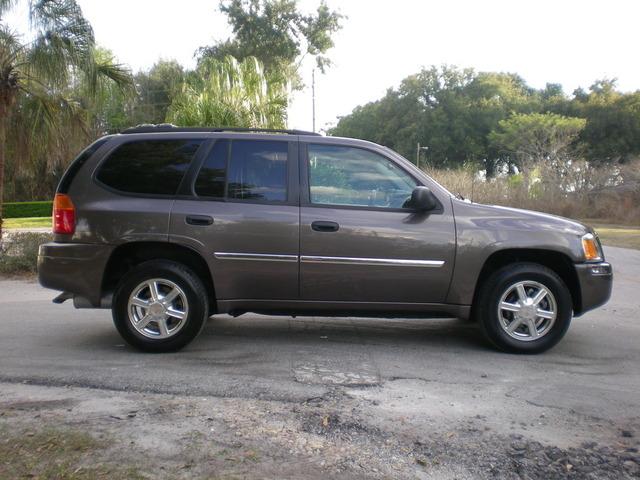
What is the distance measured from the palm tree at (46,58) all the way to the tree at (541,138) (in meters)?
31.1

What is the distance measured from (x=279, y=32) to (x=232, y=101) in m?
25.0

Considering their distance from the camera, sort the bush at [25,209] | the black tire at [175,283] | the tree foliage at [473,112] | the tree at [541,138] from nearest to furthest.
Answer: the black tire at [175,283]
the bush at [25,209]
the tree at [541,138]
the tree foliage at [473,112]

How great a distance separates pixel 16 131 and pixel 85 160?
7246 mm

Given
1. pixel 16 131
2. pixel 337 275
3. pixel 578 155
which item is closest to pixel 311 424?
pixel 337 275

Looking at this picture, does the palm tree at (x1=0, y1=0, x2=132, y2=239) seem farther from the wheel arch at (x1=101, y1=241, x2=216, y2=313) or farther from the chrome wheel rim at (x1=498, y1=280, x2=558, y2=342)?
the chrome wheel rim at (x1=498, y1=280, x2=558, y2=342)

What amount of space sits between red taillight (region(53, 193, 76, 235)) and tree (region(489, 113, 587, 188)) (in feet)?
116

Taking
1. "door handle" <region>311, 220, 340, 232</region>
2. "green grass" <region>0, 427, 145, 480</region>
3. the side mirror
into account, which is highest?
the side mirror

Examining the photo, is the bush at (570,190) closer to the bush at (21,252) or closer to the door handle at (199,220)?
the bush at (21,252)

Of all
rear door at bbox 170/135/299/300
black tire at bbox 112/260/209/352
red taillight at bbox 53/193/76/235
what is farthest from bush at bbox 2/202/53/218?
rear door at bbox 170/135/299/300

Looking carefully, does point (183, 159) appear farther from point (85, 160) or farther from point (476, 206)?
point (476, 206)

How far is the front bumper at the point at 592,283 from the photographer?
552 centimetres

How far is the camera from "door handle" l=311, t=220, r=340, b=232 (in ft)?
17.6

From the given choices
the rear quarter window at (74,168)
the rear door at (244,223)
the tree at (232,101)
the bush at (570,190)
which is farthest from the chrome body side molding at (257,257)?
the bush at (570,190)

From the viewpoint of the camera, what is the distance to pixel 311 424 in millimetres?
3820
